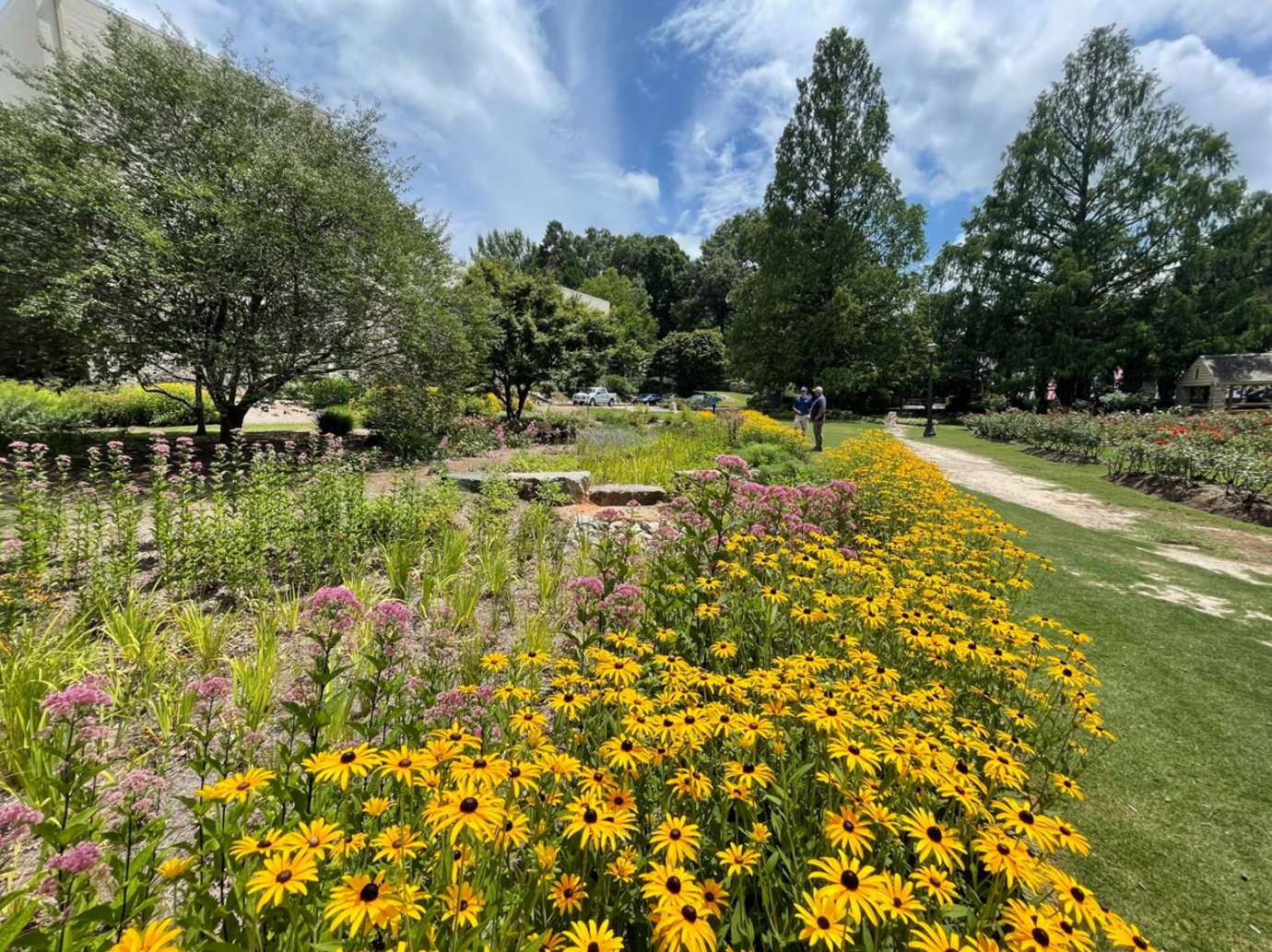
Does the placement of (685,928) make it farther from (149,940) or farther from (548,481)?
(548,481)

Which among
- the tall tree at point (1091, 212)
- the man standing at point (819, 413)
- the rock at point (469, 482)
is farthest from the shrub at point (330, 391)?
the tall tree at point (1091, 212)

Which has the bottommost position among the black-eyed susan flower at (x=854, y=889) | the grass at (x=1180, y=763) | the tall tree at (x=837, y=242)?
the grass at (x=1180, y=763)

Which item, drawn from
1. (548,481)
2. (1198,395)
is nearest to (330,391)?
(548,481)

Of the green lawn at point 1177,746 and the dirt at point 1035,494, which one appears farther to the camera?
the dirt at point 1035,494

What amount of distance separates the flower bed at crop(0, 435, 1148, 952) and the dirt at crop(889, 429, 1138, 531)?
8.67 metres

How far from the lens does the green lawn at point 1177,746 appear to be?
224 centimetres

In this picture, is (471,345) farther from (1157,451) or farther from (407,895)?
(1157,451)

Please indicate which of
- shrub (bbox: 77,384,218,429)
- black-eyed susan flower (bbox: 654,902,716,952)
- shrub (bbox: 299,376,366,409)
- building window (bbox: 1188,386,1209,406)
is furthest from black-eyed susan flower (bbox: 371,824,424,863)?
building window (bbox: 1188,386,1209,406)

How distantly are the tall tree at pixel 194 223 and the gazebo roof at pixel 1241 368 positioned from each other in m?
48.6

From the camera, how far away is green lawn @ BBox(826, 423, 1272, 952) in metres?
2.24

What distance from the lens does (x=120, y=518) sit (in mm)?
4074

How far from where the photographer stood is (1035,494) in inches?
443

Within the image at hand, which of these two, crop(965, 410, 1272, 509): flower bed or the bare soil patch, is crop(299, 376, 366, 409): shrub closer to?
the bare soil patch

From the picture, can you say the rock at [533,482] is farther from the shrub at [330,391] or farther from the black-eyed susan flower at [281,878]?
the shrub at [330,391]
